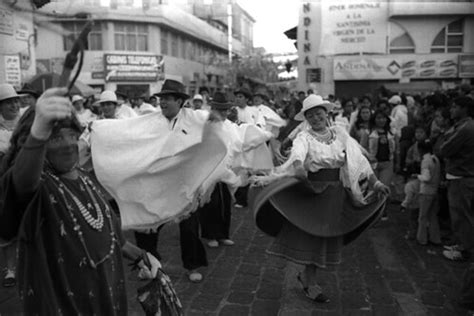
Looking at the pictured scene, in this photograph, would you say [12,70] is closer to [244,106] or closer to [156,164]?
[244,106]

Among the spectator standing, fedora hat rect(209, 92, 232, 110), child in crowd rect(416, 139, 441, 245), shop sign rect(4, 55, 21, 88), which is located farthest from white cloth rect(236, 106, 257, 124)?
shop sign rect(4, 55, 21, 88)

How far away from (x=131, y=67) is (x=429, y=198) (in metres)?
29.4

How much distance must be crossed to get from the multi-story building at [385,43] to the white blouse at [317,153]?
2139 cm

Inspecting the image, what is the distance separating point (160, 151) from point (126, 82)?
98.6ft

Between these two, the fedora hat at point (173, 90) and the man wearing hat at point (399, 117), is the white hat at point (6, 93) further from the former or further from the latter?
the man wearing hat at point (399, 117)

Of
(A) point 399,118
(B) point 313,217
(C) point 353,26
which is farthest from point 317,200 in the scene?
(C) point 353,26

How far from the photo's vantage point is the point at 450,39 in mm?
25781

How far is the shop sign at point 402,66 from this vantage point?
82.0ft

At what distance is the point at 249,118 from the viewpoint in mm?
9547

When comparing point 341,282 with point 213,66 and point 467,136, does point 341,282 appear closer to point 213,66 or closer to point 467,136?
point 467,136

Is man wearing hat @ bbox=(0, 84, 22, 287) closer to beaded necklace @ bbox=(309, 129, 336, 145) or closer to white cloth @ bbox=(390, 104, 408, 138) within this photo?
beaded necklace @ bbox=(309, 129, 336, 145)

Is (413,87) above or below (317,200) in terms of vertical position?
above

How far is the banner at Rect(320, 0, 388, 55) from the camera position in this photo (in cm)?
2483

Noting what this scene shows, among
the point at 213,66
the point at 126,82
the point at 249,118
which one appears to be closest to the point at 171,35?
the point at 126,82
